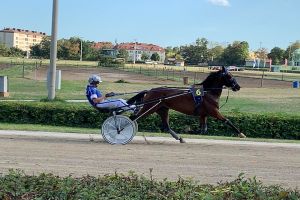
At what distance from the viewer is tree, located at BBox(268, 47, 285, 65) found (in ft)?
618

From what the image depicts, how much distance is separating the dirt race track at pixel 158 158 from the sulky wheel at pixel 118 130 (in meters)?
0.21

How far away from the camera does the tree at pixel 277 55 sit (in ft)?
618

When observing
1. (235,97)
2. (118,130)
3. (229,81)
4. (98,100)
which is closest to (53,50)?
(98,100)

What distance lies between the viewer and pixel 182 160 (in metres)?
10.1

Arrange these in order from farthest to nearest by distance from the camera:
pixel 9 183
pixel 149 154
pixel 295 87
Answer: pixel 295 87
pixel 149 154
pixel 9 183

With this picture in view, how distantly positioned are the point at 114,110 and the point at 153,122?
2.84 m

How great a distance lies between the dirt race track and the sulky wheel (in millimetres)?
208

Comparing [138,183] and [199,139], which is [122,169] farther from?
[199,139]

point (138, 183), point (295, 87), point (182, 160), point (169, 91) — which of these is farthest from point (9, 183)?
point (295, 87)

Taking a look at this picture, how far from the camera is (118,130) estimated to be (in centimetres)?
1247

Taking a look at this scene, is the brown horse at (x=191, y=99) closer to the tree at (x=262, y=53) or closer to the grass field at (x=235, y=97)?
the grass field at (x=235, y=97)

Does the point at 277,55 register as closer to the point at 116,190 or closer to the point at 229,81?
the point at 229,81

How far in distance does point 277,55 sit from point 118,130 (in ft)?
602

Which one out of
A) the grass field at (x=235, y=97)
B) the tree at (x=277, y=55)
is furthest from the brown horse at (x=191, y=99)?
the tree at (x=277, y=55)
